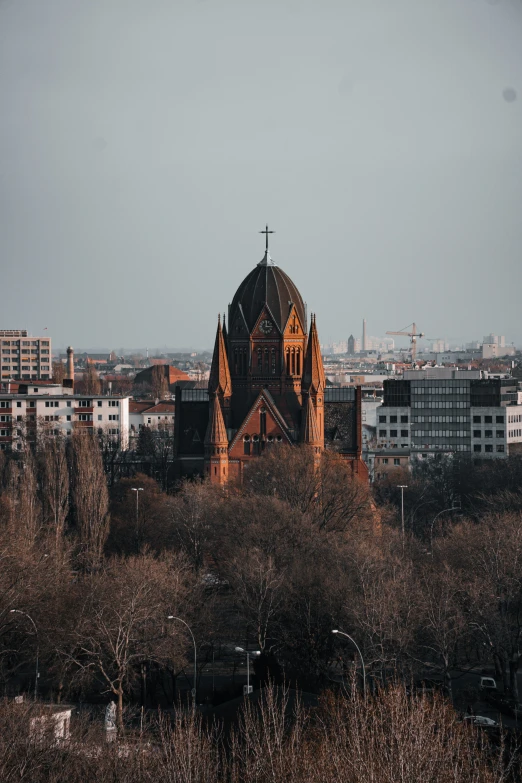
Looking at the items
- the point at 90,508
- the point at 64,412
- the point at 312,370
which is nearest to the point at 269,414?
the point at 312,370

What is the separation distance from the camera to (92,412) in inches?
7564

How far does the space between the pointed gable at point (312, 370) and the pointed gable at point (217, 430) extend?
24.4 feet

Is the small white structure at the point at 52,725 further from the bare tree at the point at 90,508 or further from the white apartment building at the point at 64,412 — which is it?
the white apartment building at the point at 64,412

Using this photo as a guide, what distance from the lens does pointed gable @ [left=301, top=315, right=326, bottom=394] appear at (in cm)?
13575

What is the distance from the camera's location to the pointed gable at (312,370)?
135750 mm

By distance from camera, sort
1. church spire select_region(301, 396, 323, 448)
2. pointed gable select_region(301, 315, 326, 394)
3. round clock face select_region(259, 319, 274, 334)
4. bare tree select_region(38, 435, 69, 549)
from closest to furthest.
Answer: bare tree select_region(38, 435, 69, 549), church spire select_region(301, 396, 323, 448), pointed gable select_region(301, 315, 326, 394), round clock face select_region(259, 319, 274, 334)

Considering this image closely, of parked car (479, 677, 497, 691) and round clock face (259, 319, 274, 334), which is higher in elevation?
round clock face (259, 319, 274, 334)

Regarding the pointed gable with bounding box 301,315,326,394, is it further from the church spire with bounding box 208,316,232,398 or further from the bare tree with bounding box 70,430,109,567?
the bare tree with bounding box 70,430,109,567

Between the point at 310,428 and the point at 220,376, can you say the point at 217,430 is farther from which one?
the point at 310,428

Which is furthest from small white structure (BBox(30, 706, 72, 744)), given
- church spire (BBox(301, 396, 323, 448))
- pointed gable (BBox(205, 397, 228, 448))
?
church spire (BBox(301, 396, 323, 448))

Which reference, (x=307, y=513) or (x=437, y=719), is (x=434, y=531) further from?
(x=437, y=719)

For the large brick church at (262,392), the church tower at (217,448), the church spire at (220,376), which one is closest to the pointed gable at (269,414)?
the large brick church at (262,392)

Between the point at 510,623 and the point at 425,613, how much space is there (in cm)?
462

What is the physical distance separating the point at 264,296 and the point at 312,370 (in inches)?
313
